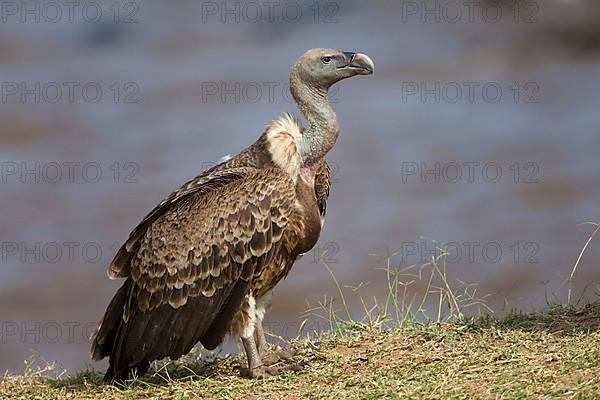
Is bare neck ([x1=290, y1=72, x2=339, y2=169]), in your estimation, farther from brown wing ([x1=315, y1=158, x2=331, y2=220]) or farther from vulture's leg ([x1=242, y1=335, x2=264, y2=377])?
vulture's leg ([x1=242, y1=335, x2=264, y2=377])

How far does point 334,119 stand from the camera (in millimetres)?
7129

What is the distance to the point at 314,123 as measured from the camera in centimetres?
712

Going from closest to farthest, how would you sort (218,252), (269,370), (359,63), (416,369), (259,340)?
1. (416,369)
2. (218,252)
3. (269,370)
4. (359,63)
5. (259,340)

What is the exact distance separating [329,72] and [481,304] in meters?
2.02

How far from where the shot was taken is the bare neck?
7078 millimetres

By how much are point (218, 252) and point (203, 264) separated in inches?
4.8

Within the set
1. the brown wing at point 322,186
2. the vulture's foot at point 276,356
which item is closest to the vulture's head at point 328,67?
the brown wing at point 322,186

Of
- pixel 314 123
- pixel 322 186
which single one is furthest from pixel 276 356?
pixel 314 123

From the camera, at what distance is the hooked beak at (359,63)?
23.2ft

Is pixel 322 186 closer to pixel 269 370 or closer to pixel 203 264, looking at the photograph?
pixel 203 264

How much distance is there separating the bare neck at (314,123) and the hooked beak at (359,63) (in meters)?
0.25

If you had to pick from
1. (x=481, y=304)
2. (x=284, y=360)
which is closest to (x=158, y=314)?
(x=284, y=360)

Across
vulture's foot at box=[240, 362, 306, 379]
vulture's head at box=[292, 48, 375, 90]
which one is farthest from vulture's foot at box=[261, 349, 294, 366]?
vulture's head at box=[292, 48, 375, 90]

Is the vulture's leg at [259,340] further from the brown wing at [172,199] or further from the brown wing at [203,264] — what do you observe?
the brown wing at [172,199]
